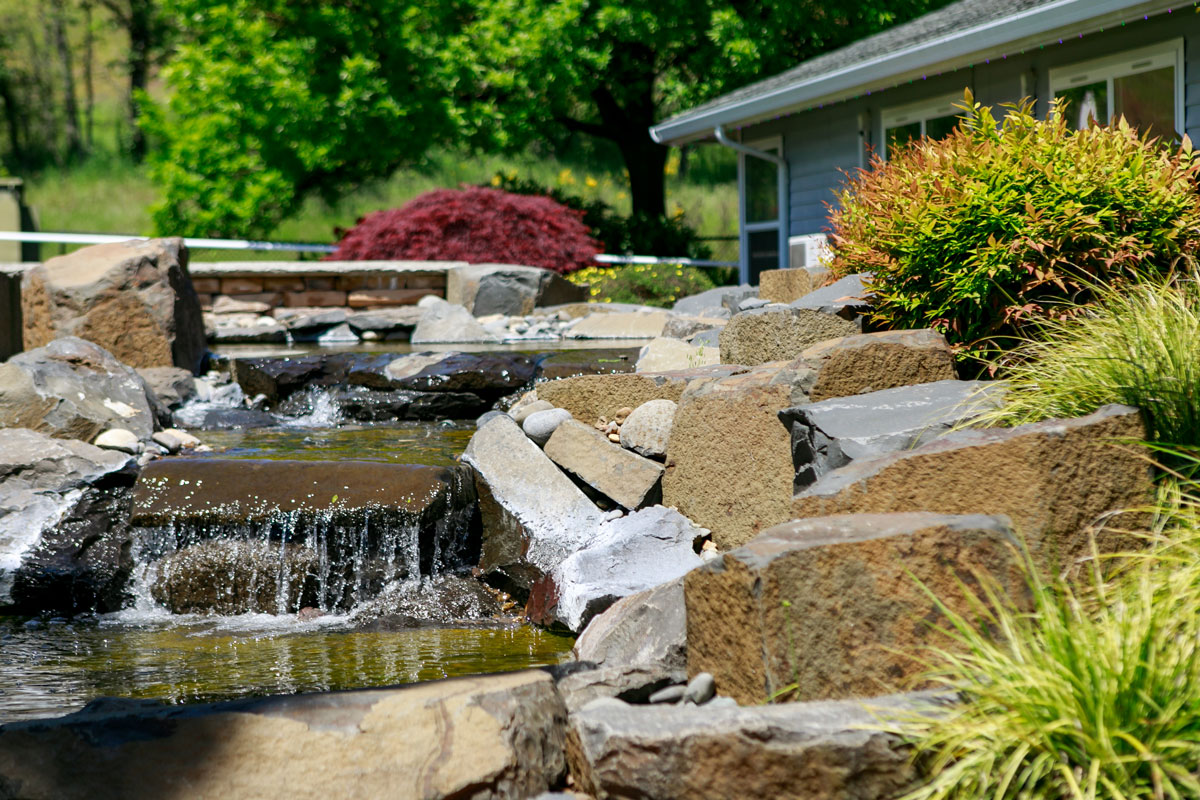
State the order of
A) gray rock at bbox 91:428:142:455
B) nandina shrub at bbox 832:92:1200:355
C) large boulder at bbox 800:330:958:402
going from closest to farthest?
large boulder at bbox 800:330:958:402, nandina shrub at bbox 832:92:1200:355, gray rock at bbox 91:428:142:455

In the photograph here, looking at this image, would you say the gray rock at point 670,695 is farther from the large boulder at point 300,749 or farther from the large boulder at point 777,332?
the large boulder at point 777,332

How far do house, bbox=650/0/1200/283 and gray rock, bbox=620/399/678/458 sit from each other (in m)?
2.70

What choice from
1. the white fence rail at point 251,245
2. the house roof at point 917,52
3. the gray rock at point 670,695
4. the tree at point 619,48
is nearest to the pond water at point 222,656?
the gray rock at point 670,695

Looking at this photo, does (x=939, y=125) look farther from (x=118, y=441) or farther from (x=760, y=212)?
(x=118, y=441)

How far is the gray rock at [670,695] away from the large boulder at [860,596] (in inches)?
11.5

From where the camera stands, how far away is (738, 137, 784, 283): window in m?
A: 14.2

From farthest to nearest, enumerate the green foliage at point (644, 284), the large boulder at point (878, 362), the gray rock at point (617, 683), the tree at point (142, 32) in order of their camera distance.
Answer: the tree at point (142, 32)
the green foliage at point (644, 284)
the large boulder at point (878, 362)
the gray rock at point (617, 683)

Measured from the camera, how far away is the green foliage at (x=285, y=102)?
601 inches

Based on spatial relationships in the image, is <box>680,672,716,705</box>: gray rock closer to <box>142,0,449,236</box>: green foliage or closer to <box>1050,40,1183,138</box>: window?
<box>1050,40,1183,138</box>: window

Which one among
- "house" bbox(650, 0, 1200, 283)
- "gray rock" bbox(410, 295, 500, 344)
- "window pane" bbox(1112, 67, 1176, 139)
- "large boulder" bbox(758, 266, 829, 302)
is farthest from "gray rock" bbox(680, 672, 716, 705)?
"gray rock" bbox(410, 295, 500, 344)

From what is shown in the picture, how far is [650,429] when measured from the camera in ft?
16.8

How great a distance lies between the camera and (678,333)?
27.4 ft

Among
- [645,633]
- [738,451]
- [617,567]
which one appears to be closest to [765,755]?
[645,633]

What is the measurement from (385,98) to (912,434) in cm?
1287
